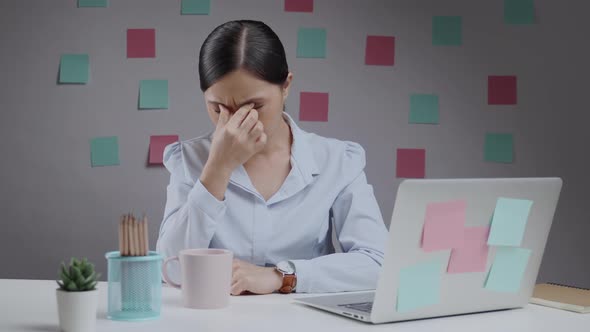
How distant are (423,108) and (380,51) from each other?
231mm

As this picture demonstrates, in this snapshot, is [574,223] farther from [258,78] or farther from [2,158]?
[2,158]

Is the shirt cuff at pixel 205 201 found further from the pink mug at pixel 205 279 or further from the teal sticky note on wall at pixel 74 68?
the teal sticky note on wall at pixel 74 68

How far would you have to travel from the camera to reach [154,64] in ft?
8.18

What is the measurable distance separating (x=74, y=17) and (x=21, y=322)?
5.06ft

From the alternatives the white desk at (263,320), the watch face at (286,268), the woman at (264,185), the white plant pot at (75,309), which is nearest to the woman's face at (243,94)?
the woman at (264,185)

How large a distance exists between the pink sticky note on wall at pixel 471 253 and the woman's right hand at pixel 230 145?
A: 582 mm

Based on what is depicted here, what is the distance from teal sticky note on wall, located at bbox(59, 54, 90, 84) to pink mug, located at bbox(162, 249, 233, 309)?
140 centimetres

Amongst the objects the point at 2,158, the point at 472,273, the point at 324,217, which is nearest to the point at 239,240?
the point at 324,217

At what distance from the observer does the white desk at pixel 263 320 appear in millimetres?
1115

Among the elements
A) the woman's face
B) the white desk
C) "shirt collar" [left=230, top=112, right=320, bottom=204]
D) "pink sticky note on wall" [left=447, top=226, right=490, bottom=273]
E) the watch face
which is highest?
the woman's face

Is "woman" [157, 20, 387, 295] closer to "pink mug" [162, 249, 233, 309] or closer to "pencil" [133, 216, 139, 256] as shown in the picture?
"pink mug" [162, 249, 233, 309]

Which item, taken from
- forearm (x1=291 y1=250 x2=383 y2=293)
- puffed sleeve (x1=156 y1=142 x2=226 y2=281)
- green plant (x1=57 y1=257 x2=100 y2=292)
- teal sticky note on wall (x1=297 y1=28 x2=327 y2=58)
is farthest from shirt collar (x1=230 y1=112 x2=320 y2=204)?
green plant (x1=57 y1=257 x2=100 y2=292)

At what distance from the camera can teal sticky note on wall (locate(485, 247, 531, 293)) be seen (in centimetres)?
123

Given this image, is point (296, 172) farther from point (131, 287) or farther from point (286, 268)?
point (131, 287)
